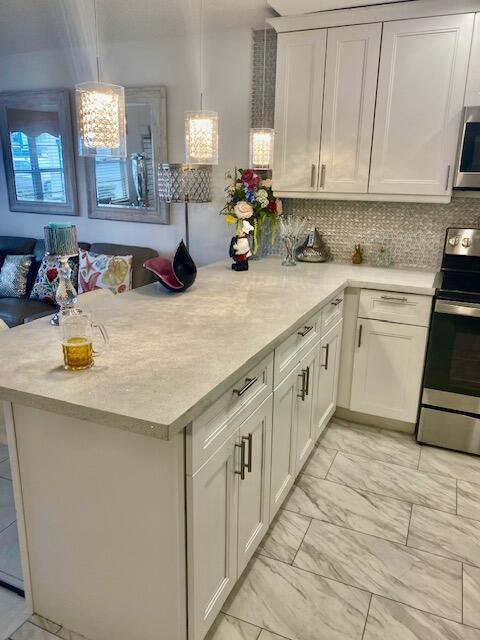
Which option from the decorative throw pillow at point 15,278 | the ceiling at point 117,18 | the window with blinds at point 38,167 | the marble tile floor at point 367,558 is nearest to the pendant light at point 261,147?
the ceiling at point 117,18

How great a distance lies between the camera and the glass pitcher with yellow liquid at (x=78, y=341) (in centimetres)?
144

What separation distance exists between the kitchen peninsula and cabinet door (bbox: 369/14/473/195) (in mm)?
1482

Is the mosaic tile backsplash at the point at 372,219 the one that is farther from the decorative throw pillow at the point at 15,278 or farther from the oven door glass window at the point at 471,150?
the decorative throw pillow at the point at 15,278

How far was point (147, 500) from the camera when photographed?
1349 mm

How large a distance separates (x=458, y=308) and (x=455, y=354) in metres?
0.27

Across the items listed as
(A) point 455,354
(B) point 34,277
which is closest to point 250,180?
(A) point 455,354

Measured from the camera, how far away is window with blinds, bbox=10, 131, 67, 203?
171 inches

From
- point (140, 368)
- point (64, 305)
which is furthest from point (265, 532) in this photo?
point (64, 305)

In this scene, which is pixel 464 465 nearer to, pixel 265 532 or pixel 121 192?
pixel 265 532

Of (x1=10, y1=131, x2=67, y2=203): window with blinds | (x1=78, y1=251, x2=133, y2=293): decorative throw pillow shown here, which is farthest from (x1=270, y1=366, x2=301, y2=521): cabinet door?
(x1=10, y1=131, x2=67, y2=203): window with blinds

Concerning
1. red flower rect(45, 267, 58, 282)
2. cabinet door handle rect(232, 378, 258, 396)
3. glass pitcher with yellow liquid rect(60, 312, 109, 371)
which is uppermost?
glass pitcher with yellow liquid rect(60, 312, 109, 371)

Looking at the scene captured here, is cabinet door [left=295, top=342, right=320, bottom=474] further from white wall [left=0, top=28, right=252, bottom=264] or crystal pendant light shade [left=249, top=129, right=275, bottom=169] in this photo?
white wall [left=0, top=28, right=252, bottom=264]

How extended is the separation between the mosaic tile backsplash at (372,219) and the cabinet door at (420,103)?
1.03 feet

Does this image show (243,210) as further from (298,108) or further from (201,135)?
(298,108)
